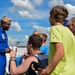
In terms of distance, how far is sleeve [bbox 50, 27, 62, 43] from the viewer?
334cm

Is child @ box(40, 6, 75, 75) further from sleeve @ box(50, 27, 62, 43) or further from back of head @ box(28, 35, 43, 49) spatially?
back of head @ box(28, 35, 43, 49)

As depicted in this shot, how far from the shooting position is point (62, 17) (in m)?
3.52

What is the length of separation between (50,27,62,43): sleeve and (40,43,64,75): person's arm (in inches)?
2.3

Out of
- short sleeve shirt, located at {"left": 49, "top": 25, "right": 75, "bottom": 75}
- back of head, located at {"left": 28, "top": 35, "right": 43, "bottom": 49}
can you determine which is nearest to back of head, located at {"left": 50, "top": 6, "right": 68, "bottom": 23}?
short sleeve shirt, located at {"left": 49, "top": 25, "right": 75, "bottom": 75}

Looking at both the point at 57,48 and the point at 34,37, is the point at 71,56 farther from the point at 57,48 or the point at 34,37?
the point at 34,37

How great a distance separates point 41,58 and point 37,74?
0.75 feet

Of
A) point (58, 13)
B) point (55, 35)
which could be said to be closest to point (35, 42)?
point (55, 35)

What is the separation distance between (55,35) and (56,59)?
11.3 inches

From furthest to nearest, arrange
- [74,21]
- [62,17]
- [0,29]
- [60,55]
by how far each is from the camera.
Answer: [0,29] < [74,21] < [62,17] < [60,55]

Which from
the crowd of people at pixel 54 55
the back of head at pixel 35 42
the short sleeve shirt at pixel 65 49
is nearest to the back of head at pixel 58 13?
the crowd of people at pixel 54 55

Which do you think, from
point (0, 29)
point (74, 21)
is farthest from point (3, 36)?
point (74, 21)

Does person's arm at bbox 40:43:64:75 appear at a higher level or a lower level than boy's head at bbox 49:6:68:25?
lower

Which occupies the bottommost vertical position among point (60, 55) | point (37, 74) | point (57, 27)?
point (37, 74)

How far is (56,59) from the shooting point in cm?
325
